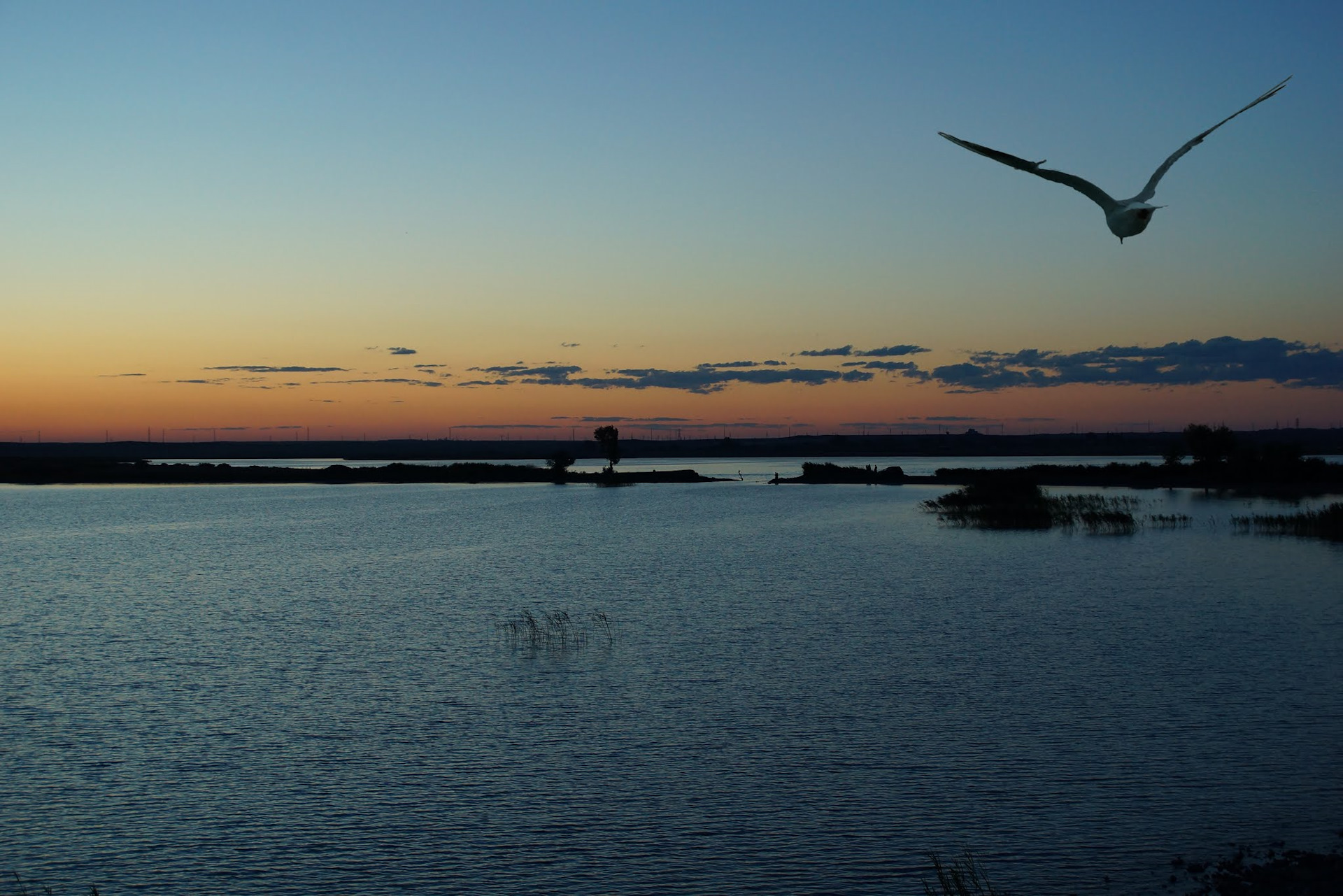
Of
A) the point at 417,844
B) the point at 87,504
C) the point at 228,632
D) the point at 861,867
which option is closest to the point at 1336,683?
the point at 861,867

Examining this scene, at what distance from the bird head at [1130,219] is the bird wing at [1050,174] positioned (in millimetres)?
347

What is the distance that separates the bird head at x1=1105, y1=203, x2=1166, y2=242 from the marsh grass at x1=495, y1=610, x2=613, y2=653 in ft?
64.8

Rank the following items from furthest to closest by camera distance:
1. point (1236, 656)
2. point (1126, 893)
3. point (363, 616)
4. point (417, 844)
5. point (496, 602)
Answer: point (496, 602) < point (363, 616) < point (1236, 656) < point (417, 844) < point (1126, 893)

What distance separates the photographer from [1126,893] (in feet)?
40.4

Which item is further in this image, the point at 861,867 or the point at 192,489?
the point at 192,489

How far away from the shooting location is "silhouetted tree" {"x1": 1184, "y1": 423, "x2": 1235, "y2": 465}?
111625mm

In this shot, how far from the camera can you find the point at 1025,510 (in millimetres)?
69750

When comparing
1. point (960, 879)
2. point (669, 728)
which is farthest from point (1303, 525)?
point (960, 879)

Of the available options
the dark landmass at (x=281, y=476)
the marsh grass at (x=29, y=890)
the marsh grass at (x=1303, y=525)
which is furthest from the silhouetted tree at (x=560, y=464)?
the marsh grass at (x=29, y=890)

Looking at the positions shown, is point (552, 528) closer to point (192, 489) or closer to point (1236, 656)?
point (1236, 656)

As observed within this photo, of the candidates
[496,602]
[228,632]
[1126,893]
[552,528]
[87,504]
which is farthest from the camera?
[87,504]

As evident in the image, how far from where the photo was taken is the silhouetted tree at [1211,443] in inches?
4395

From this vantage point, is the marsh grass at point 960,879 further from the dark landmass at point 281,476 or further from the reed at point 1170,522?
the dark landmass at point 281,476

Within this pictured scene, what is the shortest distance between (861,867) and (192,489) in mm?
144180
